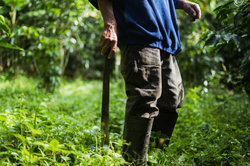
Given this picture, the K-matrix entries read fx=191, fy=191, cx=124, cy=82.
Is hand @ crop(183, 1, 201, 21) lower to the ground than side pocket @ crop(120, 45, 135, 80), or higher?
higher

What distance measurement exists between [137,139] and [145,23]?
2.46 feet

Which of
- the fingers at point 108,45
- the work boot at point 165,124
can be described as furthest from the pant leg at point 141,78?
the work boot at point 165,124

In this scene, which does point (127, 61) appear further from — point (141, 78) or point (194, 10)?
point (194, 10)

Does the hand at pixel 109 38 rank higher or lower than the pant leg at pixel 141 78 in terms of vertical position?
higher

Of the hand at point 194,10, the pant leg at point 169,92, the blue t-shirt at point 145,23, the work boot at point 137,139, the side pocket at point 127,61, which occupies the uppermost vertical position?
the hand at point 194,10

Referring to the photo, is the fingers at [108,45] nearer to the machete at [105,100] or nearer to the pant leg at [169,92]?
the machete at [105,100]

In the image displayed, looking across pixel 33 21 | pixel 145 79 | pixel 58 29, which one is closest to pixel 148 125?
pixel 145 79

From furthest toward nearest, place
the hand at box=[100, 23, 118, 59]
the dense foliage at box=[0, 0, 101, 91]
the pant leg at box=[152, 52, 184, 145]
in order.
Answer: the dense foliage at box=[0, 0, 101, 91] < the pant leg at box=[152, 52, 184, 145] < the hand at box=[100, 23, 118, 59]

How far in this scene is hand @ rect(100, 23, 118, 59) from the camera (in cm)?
118

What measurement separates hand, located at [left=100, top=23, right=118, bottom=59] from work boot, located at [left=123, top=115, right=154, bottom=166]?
1.48ft

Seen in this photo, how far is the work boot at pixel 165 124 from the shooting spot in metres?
1.50

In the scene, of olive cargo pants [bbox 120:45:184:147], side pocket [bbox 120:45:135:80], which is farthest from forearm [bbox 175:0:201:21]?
side pocket [bbox 120:45:135:80]

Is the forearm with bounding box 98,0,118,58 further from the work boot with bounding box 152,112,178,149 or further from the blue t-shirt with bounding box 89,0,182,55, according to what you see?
the work boot with bounding box 152,112,178,149

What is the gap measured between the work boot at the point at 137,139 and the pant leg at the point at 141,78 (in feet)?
0.15
